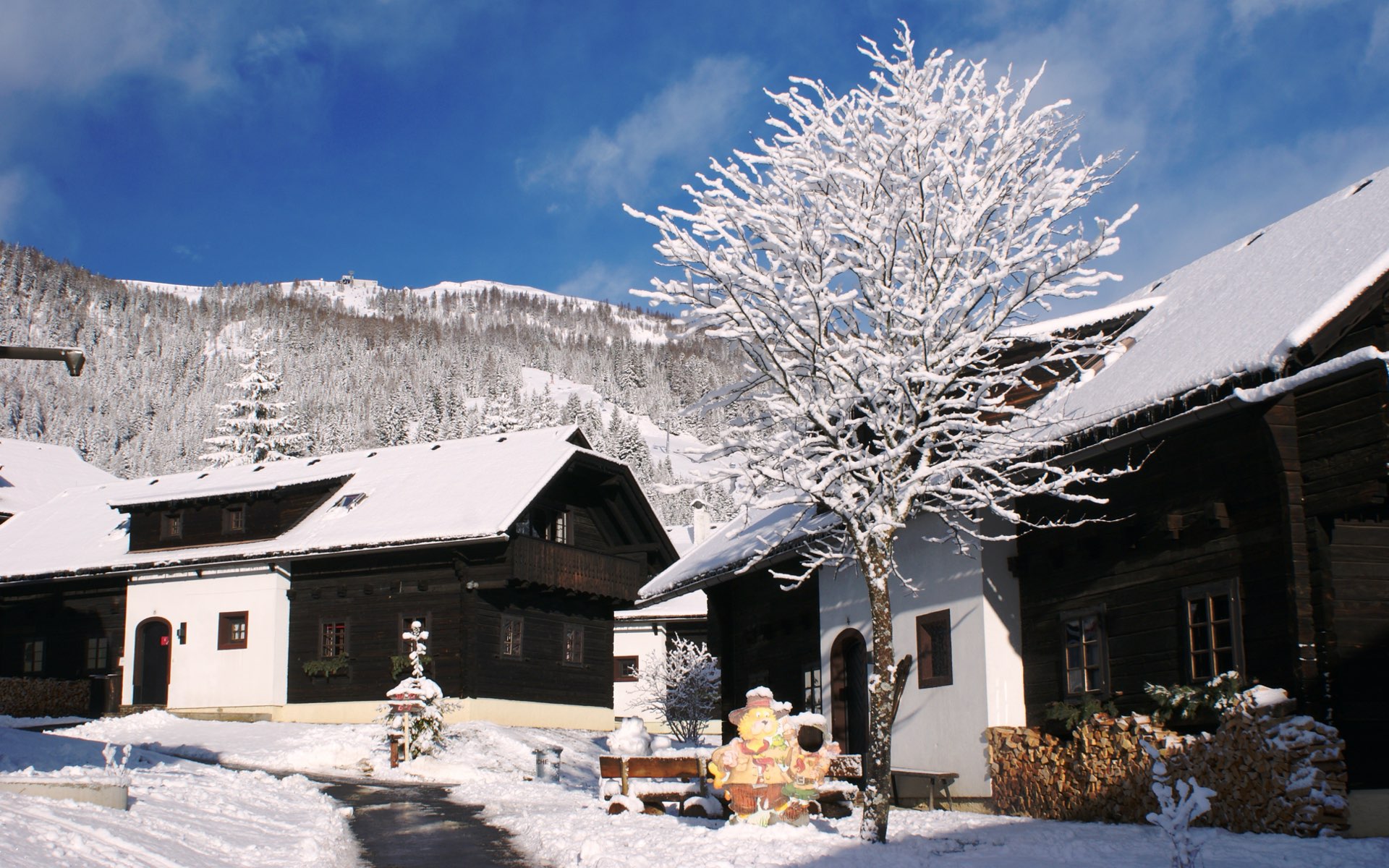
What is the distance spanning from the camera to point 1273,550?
41.2ft

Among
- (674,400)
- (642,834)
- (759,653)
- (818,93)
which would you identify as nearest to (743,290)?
(818,93)

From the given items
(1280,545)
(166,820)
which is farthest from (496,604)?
(1280,545)

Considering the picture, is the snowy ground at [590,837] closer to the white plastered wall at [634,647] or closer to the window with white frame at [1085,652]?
the window with white frame at [1085,652]

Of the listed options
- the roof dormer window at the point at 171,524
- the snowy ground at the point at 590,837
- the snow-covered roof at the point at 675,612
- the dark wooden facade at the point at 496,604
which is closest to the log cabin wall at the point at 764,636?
the snowy ground at the point at 590,837

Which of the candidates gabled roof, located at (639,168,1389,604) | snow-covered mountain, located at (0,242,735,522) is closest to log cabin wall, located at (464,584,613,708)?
gabled roof, located at (639,168,1389,604)

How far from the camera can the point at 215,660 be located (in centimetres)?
3416

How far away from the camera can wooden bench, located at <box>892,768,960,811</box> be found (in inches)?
685

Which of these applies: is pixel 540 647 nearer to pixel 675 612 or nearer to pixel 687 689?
pixel 687 689

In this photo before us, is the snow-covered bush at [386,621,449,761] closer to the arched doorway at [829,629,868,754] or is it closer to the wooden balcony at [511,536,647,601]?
the wooden balcony at [511,536,647,601]

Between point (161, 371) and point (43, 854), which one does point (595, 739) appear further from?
point (161, 371)

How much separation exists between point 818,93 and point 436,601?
21.0m

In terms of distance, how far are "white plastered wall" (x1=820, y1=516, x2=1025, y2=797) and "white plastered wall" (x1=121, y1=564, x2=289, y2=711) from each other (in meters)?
20.1

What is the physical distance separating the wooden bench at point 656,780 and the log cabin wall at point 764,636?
4.81 meters

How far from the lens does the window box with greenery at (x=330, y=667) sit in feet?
108
